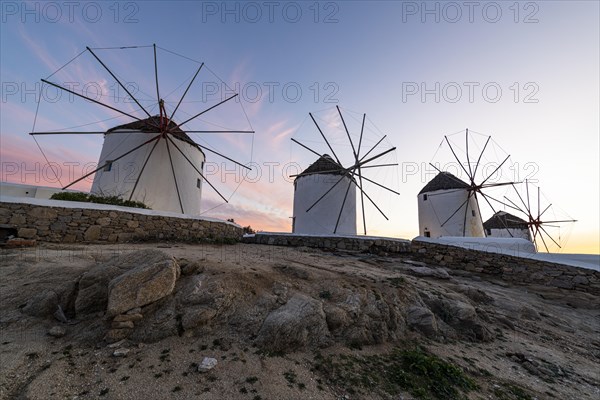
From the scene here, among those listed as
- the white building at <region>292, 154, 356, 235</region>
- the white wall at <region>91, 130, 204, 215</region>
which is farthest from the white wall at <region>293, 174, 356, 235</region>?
the white wall at <region>91, 130, 204, 215</region>

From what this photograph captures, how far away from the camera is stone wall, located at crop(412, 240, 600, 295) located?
9477 millimetres

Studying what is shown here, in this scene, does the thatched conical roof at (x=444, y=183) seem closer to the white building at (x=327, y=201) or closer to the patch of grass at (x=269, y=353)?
the white building at (x=327, y=201)

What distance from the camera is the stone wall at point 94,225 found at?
28.1 ft

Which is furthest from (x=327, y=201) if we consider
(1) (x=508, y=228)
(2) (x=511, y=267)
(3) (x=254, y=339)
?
(1) (x=508, y=228)

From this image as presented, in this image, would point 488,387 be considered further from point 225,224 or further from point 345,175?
point 345,175

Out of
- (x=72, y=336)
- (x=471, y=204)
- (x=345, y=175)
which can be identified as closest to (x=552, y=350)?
(x=72, y=336)

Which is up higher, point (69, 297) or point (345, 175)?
point (345, 175)

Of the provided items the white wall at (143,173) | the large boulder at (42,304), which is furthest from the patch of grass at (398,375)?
the white wall at (143,173)

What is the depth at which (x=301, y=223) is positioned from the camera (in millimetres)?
20000

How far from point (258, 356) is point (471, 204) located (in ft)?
80.9

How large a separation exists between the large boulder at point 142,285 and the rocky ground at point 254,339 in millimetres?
19

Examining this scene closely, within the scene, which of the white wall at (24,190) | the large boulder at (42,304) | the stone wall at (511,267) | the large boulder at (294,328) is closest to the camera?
the large boulder at (294,328)

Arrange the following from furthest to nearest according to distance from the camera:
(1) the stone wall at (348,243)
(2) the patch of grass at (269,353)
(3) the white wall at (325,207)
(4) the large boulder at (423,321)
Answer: (3) the white wall at (325,207)
(1) the stone wall at (348,243)
(4) the large boulder at (423,321)
(2) the patch of grass at (269,353)

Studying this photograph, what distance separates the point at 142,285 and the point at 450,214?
24.2 metres
